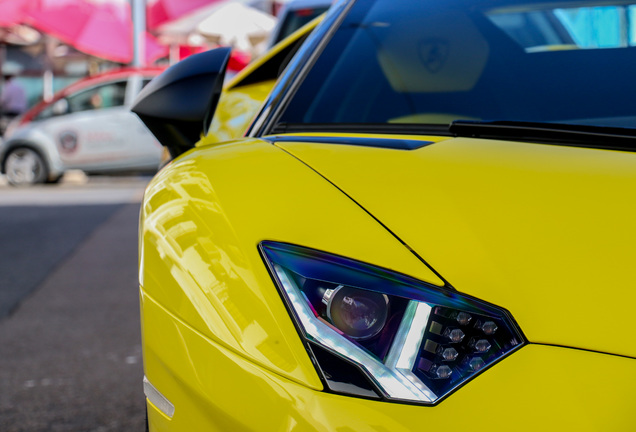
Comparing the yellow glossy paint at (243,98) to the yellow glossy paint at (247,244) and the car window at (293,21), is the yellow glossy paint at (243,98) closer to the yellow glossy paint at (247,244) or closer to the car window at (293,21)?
the yellow glossy paint at (247,244)

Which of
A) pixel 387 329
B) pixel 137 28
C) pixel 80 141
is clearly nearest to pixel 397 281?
pixel 387 329

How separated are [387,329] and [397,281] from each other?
7 cm

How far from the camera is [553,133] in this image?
5.36 ft

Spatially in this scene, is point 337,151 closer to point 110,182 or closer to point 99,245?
point 99,245

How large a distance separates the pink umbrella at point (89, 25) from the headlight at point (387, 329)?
17695mm

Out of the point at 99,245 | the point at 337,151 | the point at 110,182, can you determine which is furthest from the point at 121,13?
the point at 337,151

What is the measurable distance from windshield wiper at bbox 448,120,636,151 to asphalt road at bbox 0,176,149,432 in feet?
5.45

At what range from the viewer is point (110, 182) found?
14.0 metres

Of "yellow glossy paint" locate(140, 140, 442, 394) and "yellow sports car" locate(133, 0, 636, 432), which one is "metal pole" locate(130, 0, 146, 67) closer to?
"yellow sports car" locate(133, 0, 636, 432)

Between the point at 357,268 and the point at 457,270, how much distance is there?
15cm

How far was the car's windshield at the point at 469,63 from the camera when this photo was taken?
202 cm

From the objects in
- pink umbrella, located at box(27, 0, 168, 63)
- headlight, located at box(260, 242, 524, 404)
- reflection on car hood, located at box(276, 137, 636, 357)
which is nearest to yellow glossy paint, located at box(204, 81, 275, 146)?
reflection on car hood, located at box(276, 137, 636, 357)

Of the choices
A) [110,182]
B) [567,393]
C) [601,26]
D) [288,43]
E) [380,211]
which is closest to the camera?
[567,393]

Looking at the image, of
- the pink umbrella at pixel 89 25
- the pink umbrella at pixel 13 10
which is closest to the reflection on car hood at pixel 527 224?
the pink umbrella at pixel 89 25
